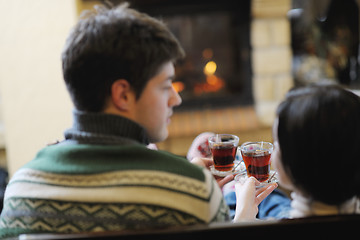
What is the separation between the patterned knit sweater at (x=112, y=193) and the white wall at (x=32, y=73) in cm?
175

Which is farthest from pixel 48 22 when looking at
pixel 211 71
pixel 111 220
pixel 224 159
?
pixel 111 220

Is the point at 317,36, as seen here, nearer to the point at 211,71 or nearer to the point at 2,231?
the point at 211,71

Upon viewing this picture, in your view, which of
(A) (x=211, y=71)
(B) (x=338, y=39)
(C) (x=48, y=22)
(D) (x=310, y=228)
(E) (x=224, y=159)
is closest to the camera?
(D) (x=310, y=228)

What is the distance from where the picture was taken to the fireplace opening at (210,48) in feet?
9.15

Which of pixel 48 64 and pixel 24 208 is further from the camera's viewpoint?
pixel 48 64

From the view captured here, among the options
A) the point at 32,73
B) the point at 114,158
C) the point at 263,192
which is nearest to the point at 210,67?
the point at 32,73

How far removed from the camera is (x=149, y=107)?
1015 mm

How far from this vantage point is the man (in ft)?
2.84

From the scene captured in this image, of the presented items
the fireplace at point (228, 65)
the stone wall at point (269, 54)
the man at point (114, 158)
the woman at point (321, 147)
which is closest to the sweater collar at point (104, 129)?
the man at point (114, 158)

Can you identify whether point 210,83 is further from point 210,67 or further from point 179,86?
point 179,86

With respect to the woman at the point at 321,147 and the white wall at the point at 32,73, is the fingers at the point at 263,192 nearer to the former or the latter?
the woman at the point at 321,147

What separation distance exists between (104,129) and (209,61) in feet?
6.78

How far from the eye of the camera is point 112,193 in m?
0.86

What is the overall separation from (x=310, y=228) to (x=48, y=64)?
2.12m
